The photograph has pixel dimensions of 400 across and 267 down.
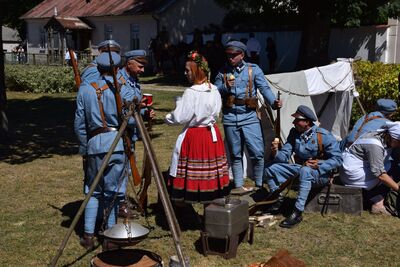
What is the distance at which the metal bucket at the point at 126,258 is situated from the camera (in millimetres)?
4652

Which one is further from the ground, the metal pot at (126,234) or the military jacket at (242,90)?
the military jacket at (242,90)

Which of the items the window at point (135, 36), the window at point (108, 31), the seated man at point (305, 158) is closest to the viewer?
the seated man at point (305, 158)

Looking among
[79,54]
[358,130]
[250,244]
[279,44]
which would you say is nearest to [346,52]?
[279,44]

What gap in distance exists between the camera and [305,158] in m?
6.48

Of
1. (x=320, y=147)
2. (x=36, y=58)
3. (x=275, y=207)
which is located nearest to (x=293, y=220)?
(x=275, y=207)

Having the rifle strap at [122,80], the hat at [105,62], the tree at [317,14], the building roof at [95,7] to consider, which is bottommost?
the rifle strap at [122,80]

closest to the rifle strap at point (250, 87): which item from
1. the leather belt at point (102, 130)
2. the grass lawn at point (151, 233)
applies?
the grass lawn at point (151, 233)

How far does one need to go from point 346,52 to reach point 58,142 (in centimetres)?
1568

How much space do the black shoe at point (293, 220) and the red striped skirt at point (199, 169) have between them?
0.89 metres

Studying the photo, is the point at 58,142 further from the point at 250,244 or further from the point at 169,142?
the point at 250,244

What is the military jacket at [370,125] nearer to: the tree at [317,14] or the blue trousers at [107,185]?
the blue trousers at [107,185]

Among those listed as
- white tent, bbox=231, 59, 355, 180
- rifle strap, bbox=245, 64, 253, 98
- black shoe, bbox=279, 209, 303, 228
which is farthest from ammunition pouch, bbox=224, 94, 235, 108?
black shoe, bbox=279, 209, 303, 228

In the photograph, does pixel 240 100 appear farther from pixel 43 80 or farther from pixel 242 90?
pixel 43 80

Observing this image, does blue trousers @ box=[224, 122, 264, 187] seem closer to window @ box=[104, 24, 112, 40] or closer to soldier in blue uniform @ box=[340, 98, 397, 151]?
soldier in blue uniform @ box=[340, 98, 397, 151]
